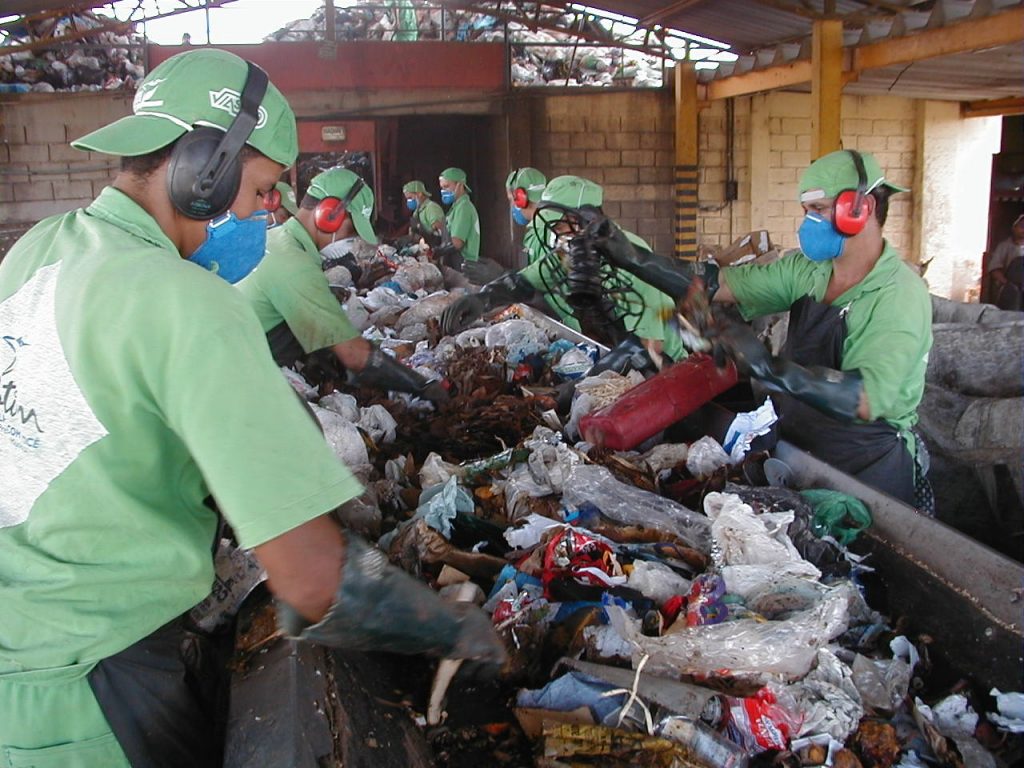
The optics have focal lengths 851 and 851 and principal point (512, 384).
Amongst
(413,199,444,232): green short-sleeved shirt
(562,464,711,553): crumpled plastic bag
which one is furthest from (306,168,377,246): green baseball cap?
(413,199,444,232): green short-sleeved shirt

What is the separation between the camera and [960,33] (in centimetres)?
759

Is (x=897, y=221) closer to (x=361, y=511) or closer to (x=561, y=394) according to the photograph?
(x=561, y=394)

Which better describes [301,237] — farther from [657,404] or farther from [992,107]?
[992,107]

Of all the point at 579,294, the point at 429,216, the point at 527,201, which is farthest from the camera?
the point at 429,216

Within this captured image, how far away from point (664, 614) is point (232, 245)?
4.38 feet

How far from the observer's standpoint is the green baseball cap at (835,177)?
313 cm

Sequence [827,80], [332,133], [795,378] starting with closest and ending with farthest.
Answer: [795,378]
[827,80]
[332,133]

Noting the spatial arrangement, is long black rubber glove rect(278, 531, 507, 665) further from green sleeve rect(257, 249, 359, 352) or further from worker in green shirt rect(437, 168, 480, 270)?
worker in green shirt rect(437, 168, 480, 270)

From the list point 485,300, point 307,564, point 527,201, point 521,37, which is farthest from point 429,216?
point 307,564

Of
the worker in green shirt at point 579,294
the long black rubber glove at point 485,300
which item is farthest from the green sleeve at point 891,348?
the long black rubber glove at point 485,300

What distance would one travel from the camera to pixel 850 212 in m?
3.13

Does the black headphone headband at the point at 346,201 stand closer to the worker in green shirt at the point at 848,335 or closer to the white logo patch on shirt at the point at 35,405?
the worker in green shirt at the point at 848,335

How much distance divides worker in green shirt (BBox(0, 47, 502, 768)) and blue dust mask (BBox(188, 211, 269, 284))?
124 millimetres

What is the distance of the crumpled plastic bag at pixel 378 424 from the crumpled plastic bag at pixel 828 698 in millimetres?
2331
